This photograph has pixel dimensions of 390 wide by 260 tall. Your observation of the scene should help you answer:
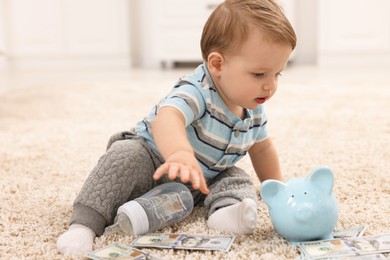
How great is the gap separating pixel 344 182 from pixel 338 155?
0.25 metres

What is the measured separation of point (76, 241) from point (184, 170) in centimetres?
20

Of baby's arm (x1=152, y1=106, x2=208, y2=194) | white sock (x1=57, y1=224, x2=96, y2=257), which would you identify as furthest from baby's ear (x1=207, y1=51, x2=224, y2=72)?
white sock (x1=57, y1=224, x2=96, y2=257)

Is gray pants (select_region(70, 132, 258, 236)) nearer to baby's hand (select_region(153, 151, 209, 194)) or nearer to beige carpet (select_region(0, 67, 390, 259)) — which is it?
beige carpet (select_region(0, 67, 390, 259))

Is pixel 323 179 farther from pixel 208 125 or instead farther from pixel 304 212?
pixel 208 125

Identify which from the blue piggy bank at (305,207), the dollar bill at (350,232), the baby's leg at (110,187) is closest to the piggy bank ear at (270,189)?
the blue piggy bank at (305,207)

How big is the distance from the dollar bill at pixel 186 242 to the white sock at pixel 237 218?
0.10 ft

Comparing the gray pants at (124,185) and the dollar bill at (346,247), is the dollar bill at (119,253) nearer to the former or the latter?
the gray pants at (124,185)

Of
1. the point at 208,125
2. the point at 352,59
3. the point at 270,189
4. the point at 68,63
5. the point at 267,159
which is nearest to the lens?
the point at 270,189

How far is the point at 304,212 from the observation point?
785mm

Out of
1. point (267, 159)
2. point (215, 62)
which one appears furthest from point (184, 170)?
point (267, 159)

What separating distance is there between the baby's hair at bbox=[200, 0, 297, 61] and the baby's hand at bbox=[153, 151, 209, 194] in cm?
23

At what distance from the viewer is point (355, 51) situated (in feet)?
13.1

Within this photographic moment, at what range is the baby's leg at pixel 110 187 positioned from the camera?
0.84m

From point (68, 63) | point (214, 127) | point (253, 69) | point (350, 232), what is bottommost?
point (68, 63)
